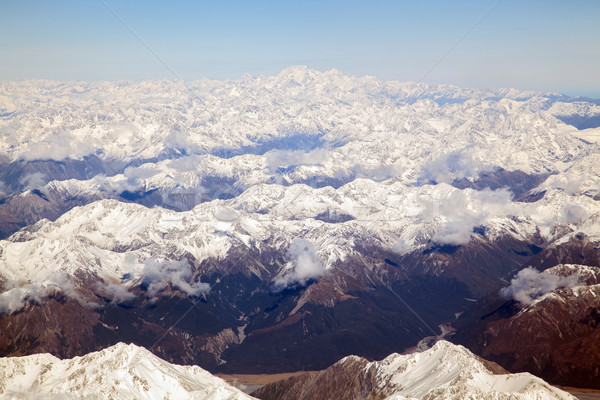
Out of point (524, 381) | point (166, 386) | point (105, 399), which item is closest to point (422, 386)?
point (524, 381)

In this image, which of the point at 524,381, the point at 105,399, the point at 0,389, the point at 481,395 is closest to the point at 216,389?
the point at 105,399

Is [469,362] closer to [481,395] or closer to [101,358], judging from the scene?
[481,395]

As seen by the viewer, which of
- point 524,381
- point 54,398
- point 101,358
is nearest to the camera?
point 54,398

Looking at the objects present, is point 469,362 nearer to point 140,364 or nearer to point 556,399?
point 556,399

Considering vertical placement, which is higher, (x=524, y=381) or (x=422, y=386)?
(x=524, y=381)

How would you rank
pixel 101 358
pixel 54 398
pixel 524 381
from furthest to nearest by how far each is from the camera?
pixel 101 358
pixel 524 381
pixel 54 398

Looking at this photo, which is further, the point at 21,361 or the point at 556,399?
the point at 21,361
